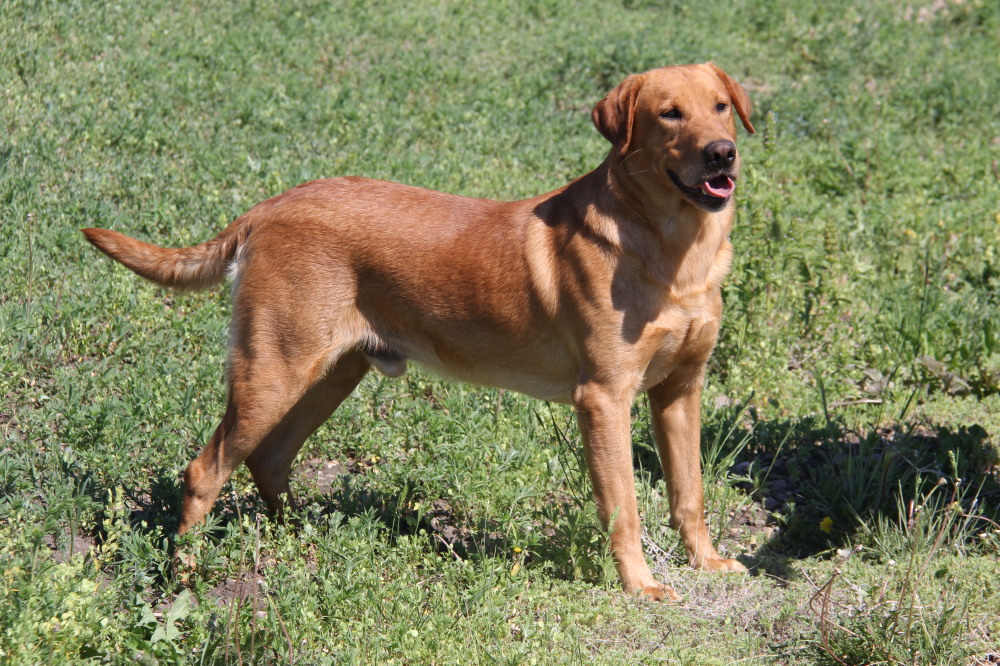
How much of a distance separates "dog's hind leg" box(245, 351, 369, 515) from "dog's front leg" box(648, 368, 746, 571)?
1.34 m

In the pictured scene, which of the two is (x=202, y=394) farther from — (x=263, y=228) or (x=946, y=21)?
(x=946, y=21)

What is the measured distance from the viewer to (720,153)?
12.0 ft

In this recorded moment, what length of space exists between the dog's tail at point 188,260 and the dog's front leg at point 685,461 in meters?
1.92


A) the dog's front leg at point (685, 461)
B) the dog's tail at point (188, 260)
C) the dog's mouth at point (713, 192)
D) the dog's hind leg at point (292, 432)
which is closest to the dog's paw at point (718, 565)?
the dog's front leg at point (685, 461)

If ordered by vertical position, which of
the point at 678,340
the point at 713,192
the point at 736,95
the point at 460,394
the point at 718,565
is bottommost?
the point at 718,565

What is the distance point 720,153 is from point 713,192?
0.15 meters

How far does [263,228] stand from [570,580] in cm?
195

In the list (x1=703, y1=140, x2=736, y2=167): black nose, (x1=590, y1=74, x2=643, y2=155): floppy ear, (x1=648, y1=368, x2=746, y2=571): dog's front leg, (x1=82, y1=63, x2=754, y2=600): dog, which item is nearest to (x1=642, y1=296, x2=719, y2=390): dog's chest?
(x1=82, y1=63, x2=754, y2=600): dog

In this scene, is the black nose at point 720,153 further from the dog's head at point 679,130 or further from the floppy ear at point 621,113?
the floppy ear at point 621,113

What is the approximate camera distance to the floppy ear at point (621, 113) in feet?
13.0

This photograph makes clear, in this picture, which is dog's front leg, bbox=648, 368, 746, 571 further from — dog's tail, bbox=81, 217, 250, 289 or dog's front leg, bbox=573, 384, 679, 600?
dog's tail, bbox=81, 217, 250, 289

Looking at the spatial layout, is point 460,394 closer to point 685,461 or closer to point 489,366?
point 489,366

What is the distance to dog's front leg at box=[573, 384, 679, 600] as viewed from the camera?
3.94m

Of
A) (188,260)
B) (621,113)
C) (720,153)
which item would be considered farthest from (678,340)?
(188,260)
